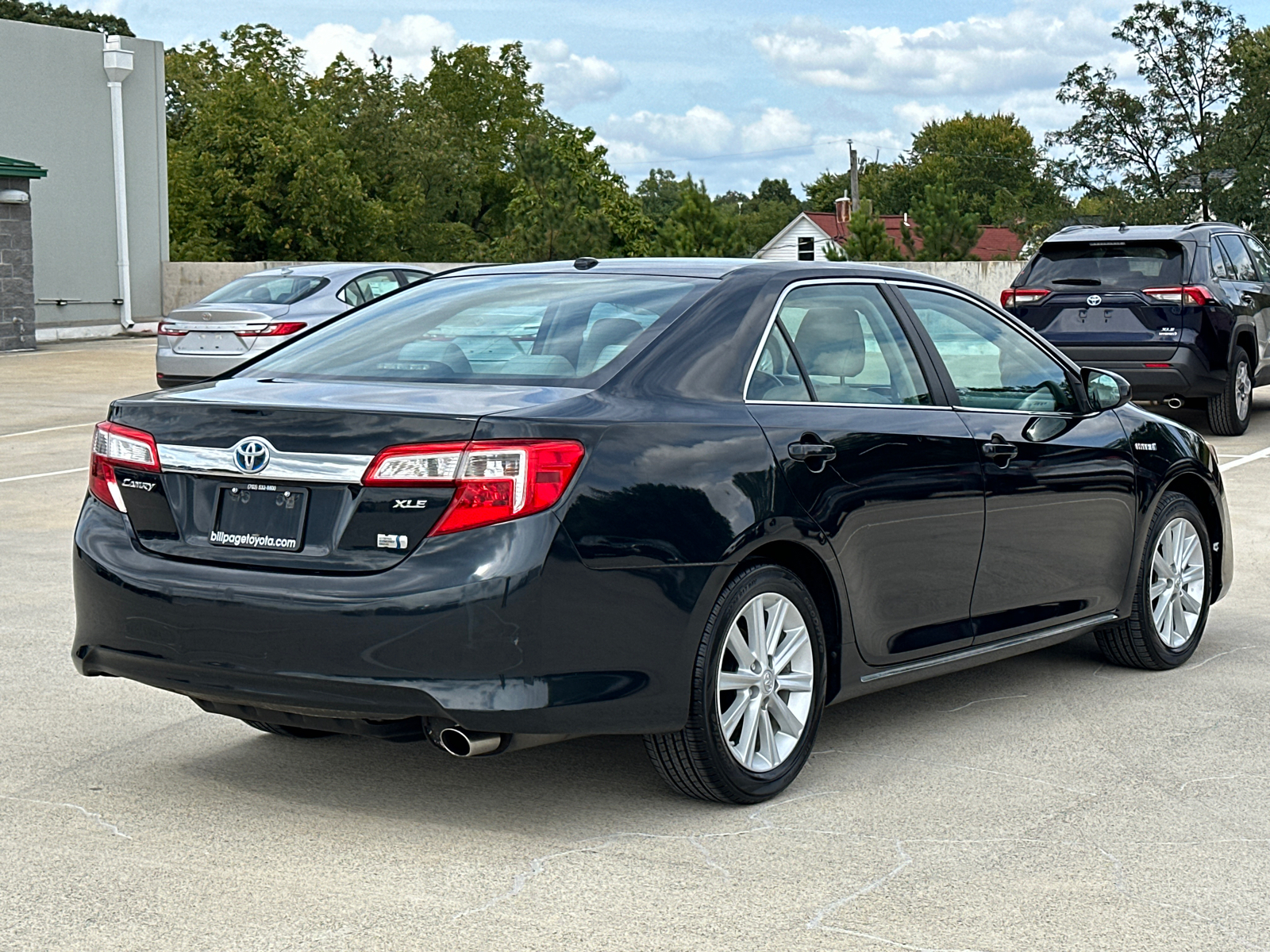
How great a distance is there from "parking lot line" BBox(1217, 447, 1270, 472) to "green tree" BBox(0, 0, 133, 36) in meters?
69.0

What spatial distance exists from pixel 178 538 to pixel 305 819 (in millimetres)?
841

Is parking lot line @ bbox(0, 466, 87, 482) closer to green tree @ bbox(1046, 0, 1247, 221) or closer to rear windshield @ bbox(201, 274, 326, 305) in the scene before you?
rear windshield @ bbox(201, 274, 326, 305)

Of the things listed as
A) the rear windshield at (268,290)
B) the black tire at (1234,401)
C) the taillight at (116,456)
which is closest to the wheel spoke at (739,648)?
the taillight at (116,456)

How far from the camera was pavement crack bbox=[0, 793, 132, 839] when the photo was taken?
15.2ft

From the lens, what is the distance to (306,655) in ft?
14.3

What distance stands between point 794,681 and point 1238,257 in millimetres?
12217

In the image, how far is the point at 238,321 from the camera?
17547mm

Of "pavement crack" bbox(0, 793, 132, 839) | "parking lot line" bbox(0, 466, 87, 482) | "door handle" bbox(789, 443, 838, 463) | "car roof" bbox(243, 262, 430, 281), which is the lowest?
"parking lot line" bbox(0, 466, 87, 482)

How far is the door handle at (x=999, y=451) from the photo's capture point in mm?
5742

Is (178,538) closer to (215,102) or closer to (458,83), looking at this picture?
(215,102)

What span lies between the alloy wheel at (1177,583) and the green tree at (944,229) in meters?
36.5

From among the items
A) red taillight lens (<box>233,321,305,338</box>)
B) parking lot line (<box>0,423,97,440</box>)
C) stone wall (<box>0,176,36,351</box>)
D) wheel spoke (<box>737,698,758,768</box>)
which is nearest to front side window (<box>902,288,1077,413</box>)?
wheel spoke (<box>737,698,758,768</box>)

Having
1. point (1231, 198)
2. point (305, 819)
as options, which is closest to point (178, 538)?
point (305, 819)

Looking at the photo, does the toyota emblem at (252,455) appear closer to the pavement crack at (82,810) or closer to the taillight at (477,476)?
the taillight at (477,476)
